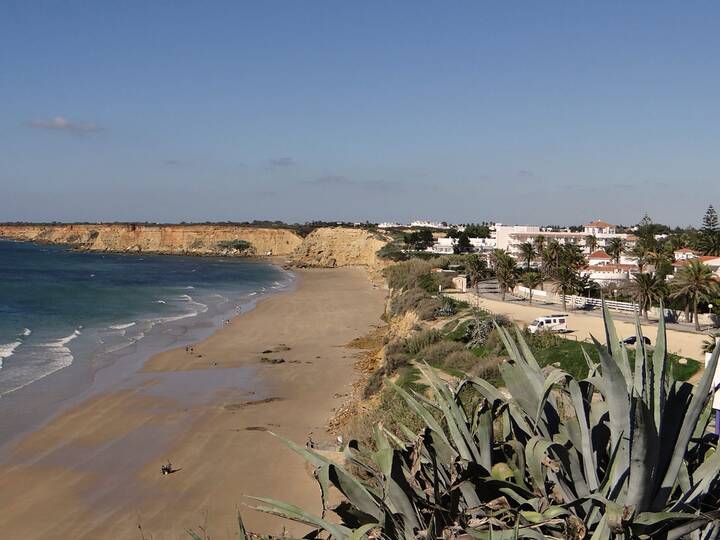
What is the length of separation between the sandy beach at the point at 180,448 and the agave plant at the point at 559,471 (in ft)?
7.32

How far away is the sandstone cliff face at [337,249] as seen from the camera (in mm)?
108938

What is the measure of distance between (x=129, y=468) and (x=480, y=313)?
15427mm

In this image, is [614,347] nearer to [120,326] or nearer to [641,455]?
[641,455]

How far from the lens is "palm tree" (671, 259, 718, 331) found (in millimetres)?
27547

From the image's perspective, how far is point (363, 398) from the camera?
2039cm

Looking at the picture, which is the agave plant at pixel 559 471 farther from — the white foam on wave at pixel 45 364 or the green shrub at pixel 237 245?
the green shrub at pixel 237 245

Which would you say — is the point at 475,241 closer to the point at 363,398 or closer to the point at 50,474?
the point at 363,398

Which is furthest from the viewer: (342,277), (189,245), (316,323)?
(189,245)

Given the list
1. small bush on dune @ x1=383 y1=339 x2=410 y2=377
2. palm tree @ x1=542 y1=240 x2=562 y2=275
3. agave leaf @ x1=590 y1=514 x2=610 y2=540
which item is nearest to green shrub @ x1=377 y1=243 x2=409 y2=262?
palm tree @ x1=542 y1=240 x2=562 y2=275

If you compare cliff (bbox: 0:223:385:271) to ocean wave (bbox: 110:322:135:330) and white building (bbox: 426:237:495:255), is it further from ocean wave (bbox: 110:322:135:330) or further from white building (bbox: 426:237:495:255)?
ocean wave (bbox: 110:322:135:330)

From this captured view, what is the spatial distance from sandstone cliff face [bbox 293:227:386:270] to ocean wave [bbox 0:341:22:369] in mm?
73522

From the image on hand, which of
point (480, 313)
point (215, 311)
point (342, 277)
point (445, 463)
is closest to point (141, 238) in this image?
point (342, 277)

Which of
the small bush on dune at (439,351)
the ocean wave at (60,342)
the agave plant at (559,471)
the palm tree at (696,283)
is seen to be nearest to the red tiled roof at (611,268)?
the palm tree at (696,283)

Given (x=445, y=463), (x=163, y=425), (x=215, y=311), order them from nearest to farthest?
(x=445, y=463), (x=163, y=425), (x=215, y=311)
